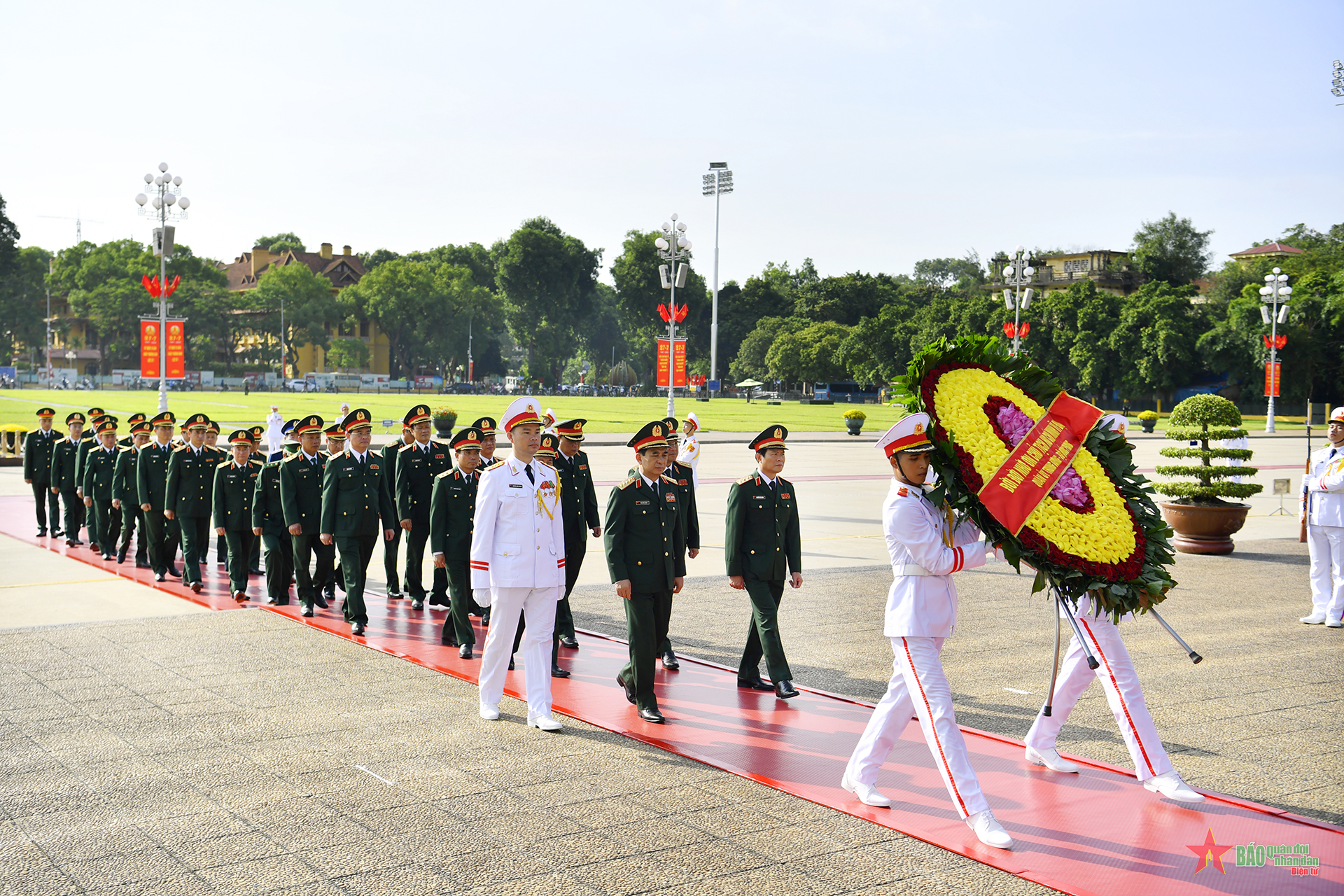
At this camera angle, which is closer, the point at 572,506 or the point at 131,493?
the point at 572,506

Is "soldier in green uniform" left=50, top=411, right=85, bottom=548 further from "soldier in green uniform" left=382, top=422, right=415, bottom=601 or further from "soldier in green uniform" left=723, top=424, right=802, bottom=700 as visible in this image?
"soldier in green uniform" left=723, top=424, right=802, bottom=700

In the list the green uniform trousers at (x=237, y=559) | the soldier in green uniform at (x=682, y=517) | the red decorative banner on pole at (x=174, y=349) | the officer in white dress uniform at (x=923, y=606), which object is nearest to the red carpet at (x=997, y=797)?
the soldier in green uniform at (x=682, y=517)

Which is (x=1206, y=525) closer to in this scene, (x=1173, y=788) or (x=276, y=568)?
(x=1173, y=788)

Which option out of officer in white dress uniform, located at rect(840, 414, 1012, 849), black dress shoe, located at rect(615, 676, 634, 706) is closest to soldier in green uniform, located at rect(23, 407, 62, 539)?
black dress shoe, located at rect(615, 676, 634, 706)

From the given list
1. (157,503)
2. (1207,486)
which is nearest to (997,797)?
(157,503)

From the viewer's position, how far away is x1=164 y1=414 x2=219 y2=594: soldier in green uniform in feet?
36.8

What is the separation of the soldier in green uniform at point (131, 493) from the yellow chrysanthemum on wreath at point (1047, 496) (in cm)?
999

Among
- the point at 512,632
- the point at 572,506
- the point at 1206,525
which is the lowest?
the point at 1206,525

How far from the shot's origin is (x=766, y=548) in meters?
→ 7.25

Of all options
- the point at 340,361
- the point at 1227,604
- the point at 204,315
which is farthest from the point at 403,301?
the point at 1227,604

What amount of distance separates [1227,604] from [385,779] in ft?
28.3

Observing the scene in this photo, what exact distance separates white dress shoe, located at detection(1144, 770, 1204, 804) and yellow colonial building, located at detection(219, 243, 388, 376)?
357ft

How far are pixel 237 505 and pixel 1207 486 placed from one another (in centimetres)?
1182

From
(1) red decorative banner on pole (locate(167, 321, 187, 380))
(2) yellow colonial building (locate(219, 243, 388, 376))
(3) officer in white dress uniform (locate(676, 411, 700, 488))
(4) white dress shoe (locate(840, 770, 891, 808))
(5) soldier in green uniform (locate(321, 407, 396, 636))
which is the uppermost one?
(2) yellow colonial building (locate(219, 243, 388, 376))
